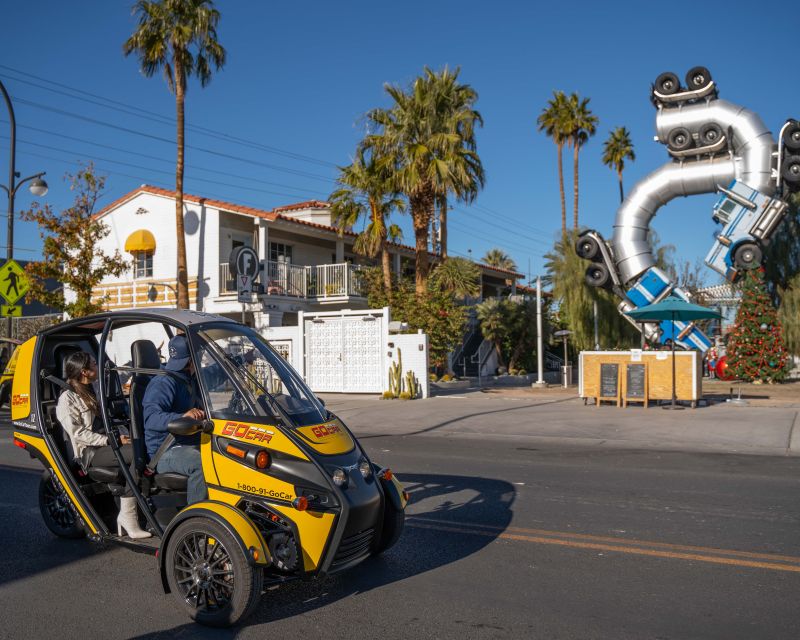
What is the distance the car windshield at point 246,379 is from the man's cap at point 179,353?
0.15m

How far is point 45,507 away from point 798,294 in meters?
28.0

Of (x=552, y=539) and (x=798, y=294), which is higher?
(x=798, y=294)

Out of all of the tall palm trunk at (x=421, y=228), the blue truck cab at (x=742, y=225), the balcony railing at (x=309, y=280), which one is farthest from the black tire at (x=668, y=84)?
the balcony railing at (x=309, y=280)

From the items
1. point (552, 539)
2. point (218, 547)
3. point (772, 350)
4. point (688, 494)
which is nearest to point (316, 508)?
point (218, 547)

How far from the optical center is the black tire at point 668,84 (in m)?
22.9

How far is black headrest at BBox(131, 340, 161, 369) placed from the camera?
5.45 metres

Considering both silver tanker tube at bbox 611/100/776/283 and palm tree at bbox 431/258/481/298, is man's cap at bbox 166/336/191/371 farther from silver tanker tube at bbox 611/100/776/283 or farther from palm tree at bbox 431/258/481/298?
palm tree at bbox 431/258/481/298

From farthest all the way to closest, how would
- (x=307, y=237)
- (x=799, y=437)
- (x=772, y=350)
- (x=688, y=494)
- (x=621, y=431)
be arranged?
(x=307, y=237) < (x=772, y=350) < (x=621, y=431) < (x=799, y=437) < (x=688, y=494)

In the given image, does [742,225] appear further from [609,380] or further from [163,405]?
[163,405]

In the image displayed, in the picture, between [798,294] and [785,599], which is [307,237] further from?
[785,599]

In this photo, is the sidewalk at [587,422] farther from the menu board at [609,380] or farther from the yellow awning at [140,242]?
the yellow awning at [140,242]

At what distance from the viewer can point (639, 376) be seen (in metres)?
17.8

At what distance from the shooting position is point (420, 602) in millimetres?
4742

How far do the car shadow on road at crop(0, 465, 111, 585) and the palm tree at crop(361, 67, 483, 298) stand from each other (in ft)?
60.2
